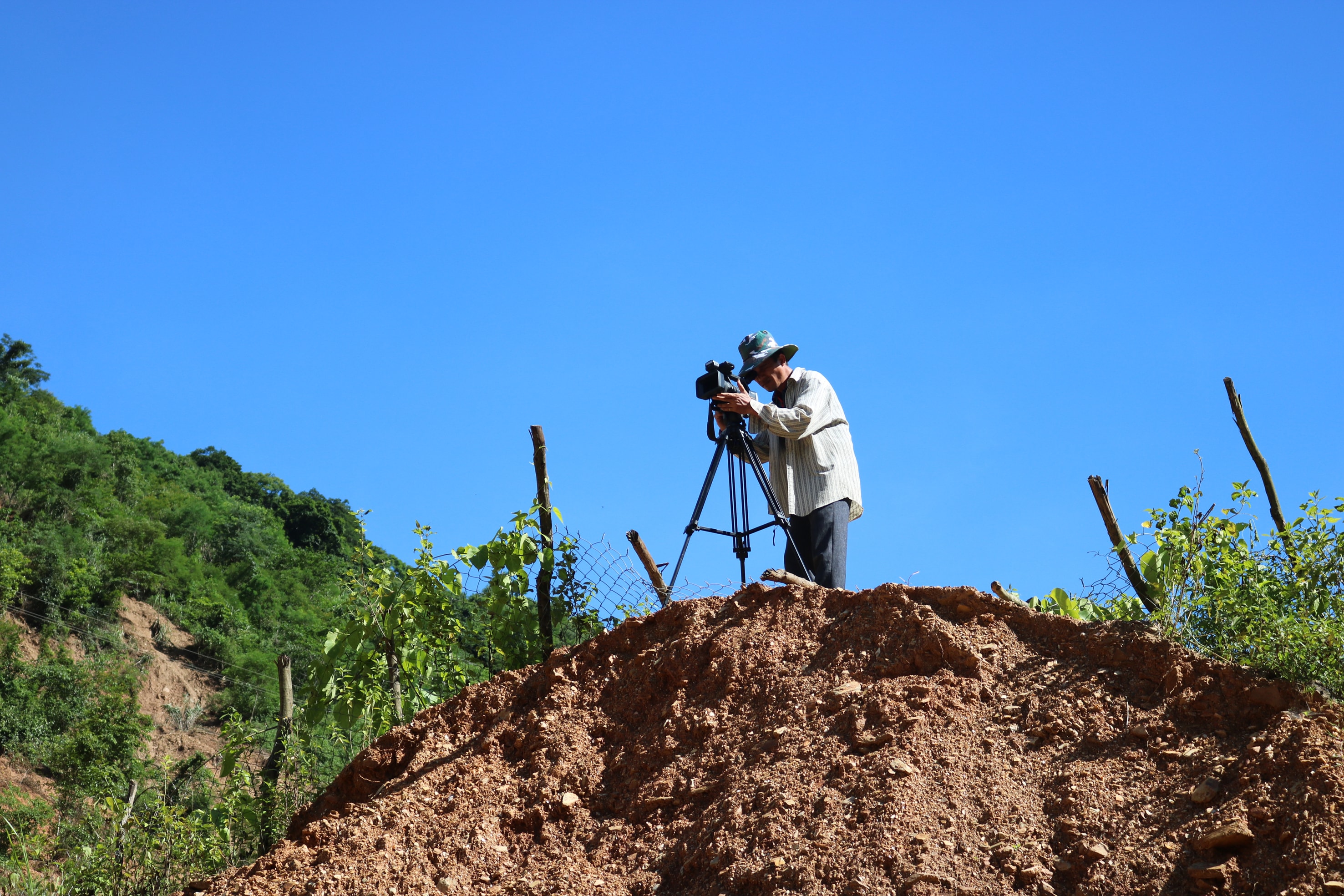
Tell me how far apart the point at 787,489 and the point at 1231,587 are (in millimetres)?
2109

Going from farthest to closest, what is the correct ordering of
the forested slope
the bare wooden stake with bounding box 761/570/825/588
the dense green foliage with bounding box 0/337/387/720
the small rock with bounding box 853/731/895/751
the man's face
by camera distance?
the dense green foliage with bounding box 0/337/387/720
the forested slope
the man's face
the bare wooden stake with bounding box 761/570/825/588
the small rock with bounding box 853/731/895/751

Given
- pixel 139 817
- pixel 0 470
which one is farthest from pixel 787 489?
pixel 0 470

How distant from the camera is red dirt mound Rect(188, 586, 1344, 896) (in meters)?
3.70

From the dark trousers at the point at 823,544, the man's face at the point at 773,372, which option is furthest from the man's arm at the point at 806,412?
the dark trousers at the point at 823,544

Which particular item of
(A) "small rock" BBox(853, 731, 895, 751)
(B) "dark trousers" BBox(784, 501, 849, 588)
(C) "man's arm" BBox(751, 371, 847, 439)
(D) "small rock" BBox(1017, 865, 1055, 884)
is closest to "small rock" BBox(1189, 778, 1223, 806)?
(D) "small rock" BBox(1017, 865, 1055, 884)

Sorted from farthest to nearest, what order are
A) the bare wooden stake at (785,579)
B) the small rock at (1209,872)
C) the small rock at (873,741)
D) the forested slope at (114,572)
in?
the forested slope at (114,572), the bare wooden stake at (785,579), the small rock at (873,741), the small rock at (1209,872)

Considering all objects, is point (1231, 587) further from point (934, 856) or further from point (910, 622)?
point (934, 856)

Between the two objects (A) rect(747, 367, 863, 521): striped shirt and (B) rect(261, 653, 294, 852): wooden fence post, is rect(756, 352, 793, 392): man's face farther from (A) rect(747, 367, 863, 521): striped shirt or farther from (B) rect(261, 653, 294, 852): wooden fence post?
(B) rect(261, 653, 294, 852): wooden fence post

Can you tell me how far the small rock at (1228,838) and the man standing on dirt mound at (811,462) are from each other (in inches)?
87.3

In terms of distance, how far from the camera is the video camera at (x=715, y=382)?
5.74 m

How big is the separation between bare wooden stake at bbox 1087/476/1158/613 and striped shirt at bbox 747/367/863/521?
1.18 meters

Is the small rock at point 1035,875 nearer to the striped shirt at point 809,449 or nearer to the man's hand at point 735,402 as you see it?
the striped shirt at point 809,449

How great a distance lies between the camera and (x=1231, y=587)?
459 cm

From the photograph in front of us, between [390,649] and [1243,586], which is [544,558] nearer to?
[390,649]
